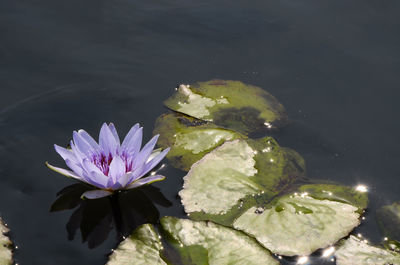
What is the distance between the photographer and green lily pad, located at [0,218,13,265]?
2.76m

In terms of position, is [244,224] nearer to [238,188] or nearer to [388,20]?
[238,188]

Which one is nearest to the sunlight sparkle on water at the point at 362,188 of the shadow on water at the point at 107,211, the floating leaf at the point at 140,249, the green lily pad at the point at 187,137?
the green lily pad at the point at 187,137

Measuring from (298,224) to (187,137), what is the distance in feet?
3.79

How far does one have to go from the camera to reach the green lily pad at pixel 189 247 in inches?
109

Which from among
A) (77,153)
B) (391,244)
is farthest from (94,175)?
(391,244)

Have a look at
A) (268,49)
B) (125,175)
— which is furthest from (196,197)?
(268,49)

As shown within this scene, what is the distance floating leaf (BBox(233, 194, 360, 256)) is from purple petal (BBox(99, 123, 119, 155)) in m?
0.95

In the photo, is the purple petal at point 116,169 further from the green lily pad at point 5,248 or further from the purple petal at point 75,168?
the green lily pad at point 5,248

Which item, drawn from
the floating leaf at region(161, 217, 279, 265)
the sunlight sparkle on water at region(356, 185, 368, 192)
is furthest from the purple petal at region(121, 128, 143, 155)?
the sunlight sparkle on water at region(356, 185, 368, 192)

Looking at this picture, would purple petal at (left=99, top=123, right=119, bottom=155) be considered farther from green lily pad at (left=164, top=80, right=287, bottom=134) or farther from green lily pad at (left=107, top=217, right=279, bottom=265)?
green lily pad at (left=164, top=80, right=287, bottom=134)

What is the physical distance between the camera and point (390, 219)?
3.24 m

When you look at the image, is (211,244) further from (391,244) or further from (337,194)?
(391,244)

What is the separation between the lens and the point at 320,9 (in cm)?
542

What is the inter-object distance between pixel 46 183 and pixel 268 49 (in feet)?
8.71
